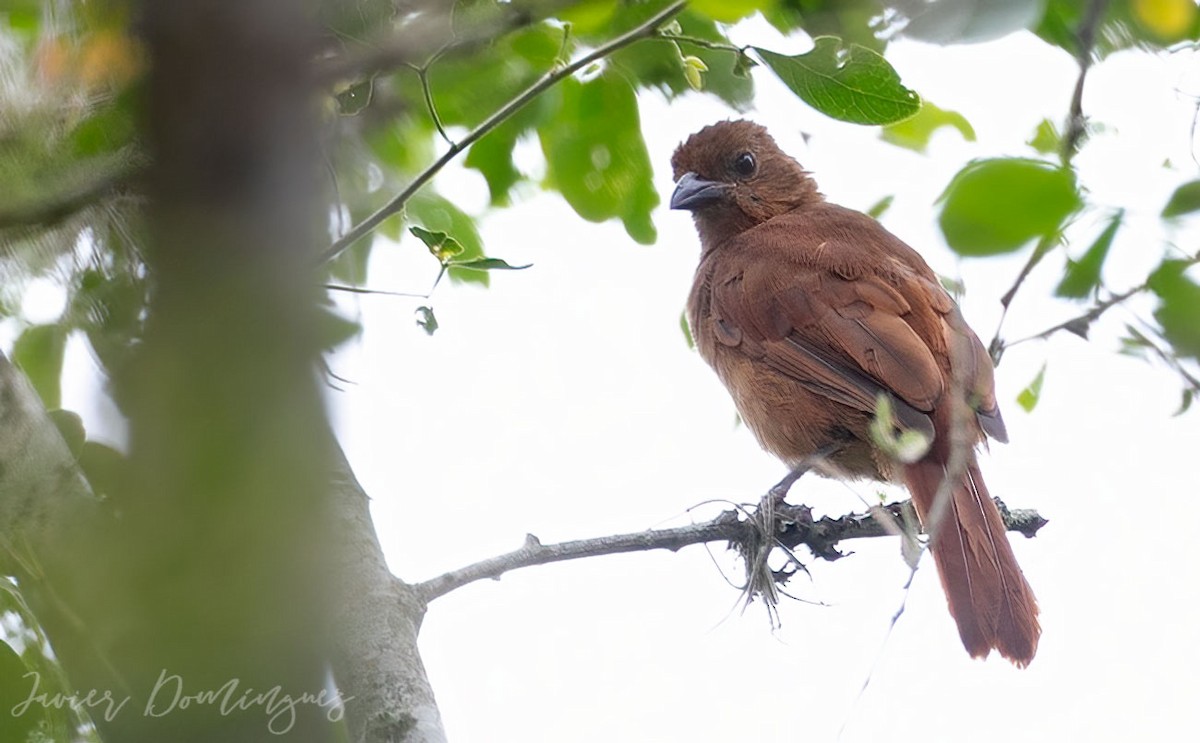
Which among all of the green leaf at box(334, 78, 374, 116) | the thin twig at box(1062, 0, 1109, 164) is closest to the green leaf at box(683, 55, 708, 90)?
the green leaf at box(334, 78, 374, 116)

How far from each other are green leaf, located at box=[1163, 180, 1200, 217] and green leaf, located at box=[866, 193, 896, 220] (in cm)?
148

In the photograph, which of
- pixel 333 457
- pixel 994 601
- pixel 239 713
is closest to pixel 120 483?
pixel 333 457

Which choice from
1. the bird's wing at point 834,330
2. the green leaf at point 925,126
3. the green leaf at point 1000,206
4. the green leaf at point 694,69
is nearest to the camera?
the green leaf at point 1000,206

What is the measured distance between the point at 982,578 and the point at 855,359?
889mm

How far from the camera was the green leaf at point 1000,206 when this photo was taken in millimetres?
1618

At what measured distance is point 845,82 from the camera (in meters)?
2.97

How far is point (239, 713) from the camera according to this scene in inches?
66.1

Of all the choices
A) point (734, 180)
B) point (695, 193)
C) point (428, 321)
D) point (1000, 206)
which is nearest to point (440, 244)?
point (428, 321)

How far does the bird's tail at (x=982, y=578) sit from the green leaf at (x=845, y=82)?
120 centimetres

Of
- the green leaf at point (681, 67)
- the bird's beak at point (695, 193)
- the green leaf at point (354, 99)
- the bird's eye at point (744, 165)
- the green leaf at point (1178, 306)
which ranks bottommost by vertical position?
the green leaf at point (1178, 306)

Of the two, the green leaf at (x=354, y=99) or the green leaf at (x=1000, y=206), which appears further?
the green leaf at (x=354, y=99)

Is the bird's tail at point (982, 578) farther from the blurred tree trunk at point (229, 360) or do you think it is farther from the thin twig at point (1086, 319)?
the blurred tree trunk at point (229, 360)

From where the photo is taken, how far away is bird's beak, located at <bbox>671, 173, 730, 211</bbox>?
5.64 meters

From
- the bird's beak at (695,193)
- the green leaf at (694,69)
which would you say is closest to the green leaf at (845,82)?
the green leaf at (694,69)
